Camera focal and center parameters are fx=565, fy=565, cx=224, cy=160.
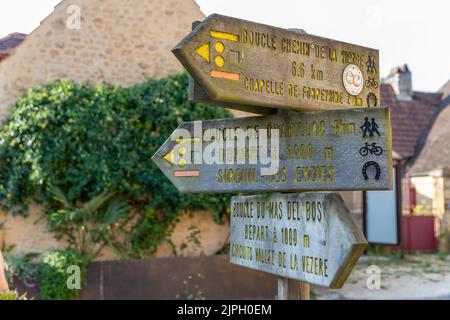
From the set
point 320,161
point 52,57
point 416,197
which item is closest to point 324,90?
point 320,161

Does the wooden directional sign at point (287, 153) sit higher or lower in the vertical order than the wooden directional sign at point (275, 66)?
Answer: lower

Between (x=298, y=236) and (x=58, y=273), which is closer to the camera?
(x=298, y=236)

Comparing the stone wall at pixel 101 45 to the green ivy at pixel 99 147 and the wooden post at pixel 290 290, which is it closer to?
the green ivy at pixel 99 147

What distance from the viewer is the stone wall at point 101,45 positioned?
358 inches

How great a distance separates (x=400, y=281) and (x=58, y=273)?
21.0 ft

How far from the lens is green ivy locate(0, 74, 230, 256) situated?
8664mm

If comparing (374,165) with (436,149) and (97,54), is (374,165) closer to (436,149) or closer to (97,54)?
(97,54)

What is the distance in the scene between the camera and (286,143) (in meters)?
2.73

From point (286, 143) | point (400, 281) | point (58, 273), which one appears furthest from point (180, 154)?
point (400, 281)

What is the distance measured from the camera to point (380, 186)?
2443mm

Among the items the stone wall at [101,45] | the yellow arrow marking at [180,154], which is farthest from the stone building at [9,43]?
the yellow arrow marking at [180,154]

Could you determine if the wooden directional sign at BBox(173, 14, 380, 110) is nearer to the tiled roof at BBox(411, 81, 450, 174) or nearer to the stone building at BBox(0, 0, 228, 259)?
the stone building at BBox(0, 0, 228, 259)

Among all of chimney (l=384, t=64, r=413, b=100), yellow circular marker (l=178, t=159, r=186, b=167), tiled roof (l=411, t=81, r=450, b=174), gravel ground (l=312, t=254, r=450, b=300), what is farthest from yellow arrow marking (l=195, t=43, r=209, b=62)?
chimney (l=384, t=64, r=413, b=100)

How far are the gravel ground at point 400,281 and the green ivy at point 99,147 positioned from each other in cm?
270
